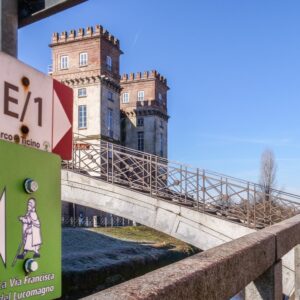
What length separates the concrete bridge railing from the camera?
1.22 meters

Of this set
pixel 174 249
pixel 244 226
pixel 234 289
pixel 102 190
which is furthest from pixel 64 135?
pixel 174 249

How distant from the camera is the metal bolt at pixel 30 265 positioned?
139cm

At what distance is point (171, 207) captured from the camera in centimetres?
1341

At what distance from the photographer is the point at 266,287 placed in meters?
2.37

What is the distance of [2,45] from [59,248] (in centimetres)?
98

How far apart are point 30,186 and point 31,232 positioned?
0.15 metres

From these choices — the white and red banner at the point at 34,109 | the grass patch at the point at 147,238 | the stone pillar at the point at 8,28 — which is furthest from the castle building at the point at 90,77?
the white and red banner at the point at 34,109

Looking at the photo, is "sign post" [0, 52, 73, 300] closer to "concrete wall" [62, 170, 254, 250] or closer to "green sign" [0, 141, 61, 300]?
"green sign" [0, 141, 61, 300]

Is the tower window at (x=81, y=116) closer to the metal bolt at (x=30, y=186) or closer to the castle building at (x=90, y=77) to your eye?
the castle building at (x=90, y=77)

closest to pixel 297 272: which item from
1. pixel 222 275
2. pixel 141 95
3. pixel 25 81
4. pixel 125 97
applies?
pixel 222 275

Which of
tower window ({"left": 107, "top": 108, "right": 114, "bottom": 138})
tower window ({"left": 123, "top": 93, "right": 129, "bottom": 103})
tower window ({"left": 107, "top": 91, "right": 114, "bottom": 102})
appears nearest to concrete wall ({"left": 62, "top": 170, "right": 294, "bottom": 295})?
tower window ({"left": 107, "top": 108, "right": 114, "bottom": 138})

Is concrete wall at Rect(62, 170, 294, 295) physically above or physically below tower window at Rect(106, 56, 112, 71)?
below

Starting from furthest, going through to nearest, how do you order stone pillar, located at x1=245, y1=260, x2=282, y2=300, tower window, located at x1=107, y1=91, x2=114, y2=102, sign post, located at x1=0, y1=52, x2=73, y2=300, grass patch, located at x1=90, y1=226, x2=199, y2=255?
tower window, located at x1=107, y1=91, x2=114, y2=102 → grass patch, located at x1=90, y1=226, x2=199, y2=255 → stone pillar, located at x1=245, y1=260, x2=282, y2=300 → sign post, located at x1=0, y1=52, x2=73, y2=300

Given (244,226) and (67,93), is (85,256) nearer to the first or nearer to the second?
(244,226)
